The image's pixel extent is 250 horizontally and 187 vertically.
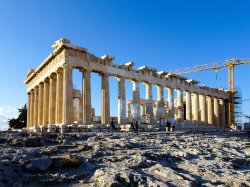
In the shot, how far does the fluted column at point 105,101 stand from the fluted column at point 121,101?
2032mm

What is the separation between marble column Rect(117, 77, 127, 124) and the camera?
99.4 ft

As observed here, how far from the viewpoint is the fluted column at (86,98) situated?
26.6 metres

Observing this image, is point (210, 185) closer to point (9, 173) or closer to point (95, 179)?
point (95, 179)

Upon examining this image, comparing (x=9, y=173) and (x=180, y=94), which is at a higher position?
(x=180, y=94)

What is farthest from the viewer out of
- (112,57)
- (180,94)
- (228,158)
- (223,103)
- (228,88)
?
(228,88)

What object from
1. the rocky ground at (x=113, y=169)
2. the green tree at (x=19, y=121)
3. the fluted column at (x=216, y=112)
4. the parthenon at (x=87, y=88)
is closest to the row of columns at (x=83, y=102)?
the parthenon at (x=87, y=88)

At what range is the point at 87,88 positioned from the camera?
27.1 meters

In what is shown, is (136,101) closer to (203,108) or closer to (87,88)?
(87,88)

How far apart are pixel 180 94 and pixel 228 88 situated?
16728mm

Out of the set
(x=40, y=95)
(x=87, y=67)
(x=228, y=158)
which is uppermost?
(x=87, y=67)

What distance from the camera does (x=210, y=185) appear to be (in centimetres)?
649

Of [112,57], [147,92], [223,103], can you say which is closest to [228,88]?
[223,103]

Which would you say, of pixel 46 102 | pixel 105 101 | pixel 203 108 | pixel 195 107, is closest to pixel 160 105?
pixel 195 107

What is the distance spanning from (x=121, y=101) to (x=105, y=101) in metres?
2.59
